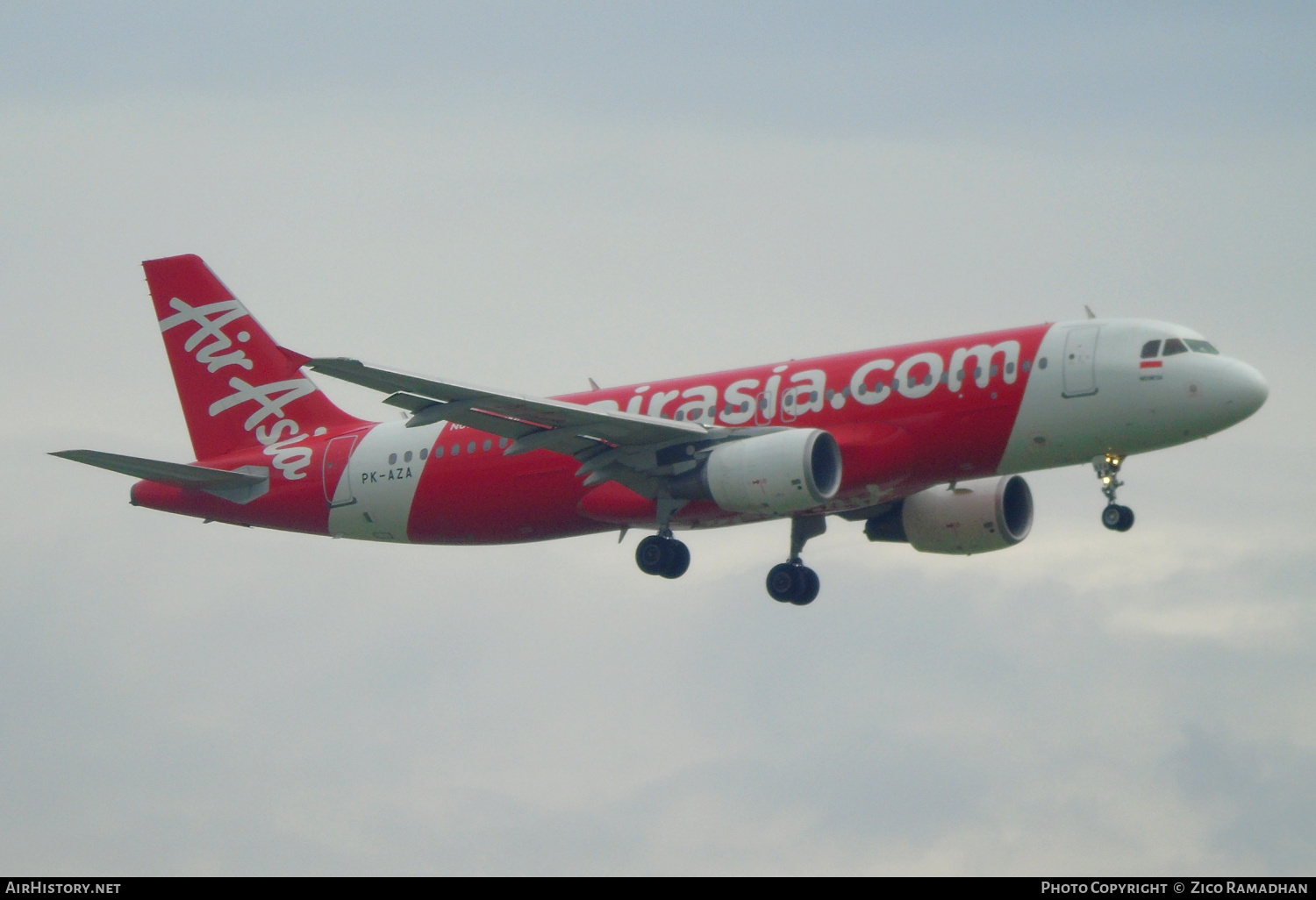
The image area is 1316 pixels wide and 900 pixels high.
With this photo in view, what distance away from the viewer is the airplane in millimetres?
40062

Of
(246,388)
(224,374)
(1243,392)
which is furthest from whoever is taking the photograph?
(224,374)

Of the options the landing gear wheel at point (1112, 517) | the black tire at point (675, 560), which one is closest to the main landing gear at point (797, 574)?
the black tire at point (675, 560)

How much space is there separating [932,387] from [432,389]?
11.2 metres

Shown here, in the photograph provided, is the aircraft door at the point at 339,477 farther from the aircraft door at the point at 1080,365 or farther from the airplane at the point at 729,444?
the aircraft door at the point at 1080,365

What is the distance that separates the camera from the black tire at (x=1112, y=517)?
4059 cm

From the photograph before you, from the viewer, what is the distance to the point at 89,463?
44.0 m

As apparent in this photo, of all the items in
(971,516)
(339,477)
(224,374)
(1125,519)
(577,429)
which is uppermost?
(224,374)

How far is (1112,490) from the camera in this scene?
4097 cm

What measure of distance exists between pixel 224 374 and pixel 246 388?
0.93 metres

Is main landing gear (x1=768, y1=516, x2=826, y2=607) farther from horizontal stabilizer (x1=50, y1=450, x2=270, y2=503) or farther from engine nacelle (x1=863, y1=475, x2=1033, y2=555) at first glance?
horizontal stabilizer (x1=50, y1=450, x2=270, y2=503)

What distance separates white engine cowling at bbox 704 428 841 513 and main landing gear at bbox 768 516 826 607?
18.9 ft

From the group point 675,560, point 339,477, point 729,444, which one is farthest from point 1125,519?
point 339,477

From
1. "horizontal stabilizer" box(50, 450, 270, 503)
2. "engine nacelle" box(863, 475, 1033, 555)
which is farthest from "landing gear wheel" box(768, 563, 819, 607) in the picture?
"horizontal stabilizer" box(50, 450, 270, 503)

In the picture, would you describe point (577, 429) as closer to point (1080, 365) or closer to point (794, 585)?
point (794, 585)
